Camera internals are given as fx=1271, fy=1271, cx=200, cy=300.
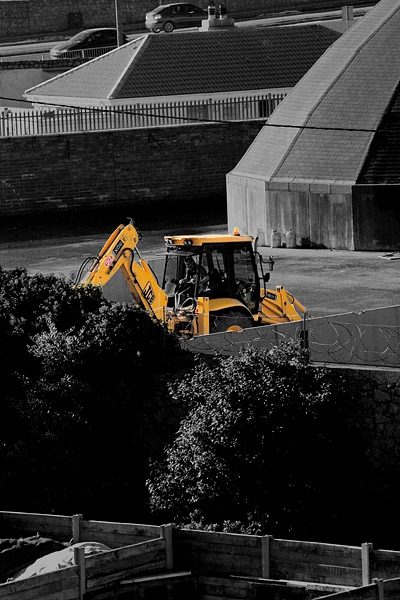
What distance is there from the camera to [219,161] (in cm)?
4988

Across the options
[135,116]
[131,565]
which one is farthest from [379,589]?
→ [135,116]

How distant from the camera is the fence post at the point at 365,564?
640 inches

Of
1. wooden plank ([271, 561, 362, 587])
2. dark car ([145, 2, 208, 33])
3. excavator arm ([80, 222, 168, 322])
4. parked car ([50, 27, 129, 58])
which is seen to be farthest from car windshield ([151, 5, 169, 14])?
wooden plank ([271, 561, 362, 587])

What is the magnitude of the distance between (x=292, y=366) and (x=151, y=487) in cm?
294

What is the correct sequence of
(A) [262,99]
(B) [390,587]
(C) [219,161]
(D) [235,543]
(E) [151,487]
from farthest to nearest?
(A) [262,99] < (C) [219,161] < (E) [151,487] < (D) [235,543] < (B) [390,587]

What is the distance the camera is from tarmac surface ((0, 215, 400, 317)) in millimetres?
31844

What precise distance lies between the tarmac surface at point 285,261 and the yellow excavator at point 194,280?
323cm

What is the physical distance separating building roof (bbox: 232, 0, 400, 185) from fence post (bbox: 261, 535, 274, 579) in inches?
884

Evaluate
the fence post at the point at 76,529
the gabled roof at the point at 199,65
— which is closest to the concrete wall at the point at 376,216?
the gabled roof at the point at 199,65

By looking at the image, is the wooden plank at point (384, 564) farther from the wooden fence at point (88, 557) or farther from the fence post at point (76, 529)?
the fence post at point (76, 529)

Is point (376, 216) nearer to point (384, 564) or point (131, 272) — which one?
point (131, 272)

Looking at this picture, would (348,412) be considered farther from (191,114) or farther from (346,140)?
(191,114)

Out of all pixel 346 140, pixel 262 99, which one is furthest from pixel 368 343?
pixel 262 99

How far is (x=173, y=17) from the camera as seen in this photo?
7888cm
